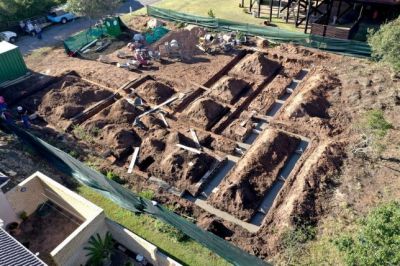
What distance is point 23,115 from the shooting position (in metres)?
23.2

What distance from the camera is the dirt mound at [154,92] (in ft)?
79.8

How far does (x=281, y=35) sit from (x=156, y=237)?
815 inches

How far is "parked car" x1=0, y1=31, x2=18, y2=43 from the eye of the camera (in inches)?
1293

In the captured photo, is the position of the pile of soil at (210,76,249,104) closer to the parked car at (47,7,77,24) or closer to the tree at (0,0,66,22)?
the parked car at (47,7,77,24)

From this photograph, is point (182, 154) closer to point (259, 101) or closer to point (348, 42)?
point (259, 101)

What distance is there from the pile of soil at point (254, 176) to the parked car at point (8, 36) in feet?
86.4

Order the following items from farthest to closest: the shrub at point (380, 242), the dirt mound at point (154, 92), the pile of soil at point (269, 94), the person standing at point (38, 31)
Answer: the person standing at point (38, 31) → the dirt mound at point (154, 92) → the pile of soil at point (269, 94) → the shrub at point (380, 242)

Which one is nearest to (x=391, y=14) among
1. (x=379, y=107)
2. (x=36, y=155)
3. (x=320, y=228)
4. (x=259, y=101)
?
(x=379, y=107)

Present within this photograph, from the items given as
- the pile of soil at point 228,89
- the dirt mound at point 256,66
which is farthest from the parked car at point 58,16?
the pile of soil at point 228,89

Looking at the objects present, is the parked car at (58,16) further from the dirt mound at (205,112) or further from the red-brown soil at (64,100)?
the dirt mound at (205,112)

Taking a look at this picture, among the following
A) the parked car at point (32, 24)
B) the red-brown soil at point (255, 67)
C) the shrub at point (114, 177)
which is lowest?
the shrub at point (114, 177)

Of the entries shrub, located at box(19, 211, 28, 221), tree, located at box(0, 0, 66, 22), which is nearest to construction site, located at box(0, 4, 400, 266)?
shrub, located at box(19, 211, 28, 221)

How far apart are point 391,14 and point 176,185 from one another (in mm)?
26622

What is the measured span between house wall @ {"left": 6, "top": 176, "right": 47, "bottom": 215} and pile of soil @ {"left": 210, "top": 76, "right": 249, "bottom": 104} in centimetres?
1251
